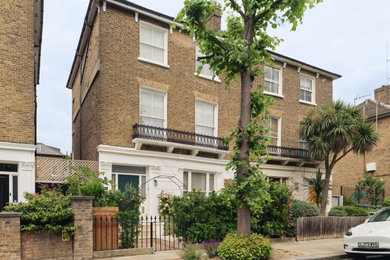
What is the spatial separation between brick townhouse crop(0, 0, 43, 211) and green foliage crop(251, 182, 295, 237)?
27.8 ft

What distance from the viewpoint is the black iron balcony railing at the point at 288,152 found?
2027 cm

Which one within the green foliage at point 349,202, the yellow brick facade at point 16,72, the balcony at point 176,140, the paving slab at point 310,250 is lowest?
the green foliage at point 349,202

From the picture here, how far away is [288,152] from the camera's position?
20844mm

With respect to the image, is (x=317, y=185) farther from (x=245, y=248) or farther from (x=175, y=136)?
(x=245, y=248)

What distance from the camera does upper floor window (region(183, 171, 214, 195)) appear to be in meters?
17.1

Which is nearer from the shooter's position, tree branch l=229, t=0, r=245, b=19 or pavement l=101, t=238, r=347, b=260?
pavement l=101, t=238, r=347, b=260

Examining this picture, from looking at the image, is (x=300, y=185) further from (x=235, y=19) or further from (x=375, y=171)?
(x=235, y=19)

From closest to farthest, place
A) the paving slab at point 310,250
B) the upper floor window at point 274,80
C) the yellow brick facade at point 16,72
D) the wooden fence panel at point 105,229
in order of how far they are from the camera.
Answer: the wooden fence panel at point 105,229 < the paving slab at point 310,250 < the yellow brick facade at point 16,72 < the upper floor window at point 274,80

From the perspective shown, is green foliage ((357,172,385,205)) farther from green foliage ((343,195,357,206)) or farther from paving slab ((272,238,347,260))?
paving slab ((272,238,347,260))

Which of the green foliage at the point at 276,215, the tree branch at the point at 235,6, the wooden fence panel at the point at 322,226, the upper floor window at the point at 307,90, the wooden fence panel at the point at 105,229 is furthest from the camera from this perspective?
the upper floor window at the point at 307,90

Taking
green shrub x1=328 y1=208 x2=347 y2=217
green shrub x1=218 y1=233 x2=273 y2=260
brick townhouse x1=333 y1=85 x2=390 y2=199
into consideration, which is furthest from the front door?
brick townhouse x1=333 y1=85 x2=390 y2=199

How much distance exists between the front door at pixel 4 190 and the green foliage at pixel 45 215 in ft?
14.9

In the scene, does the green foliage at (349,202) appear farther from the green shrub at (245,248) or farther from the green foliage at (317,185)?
the green shrub at (245,248)

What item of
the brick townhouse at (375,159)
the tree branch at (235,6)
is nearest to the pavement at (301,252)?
the tree branch at (235,6)
